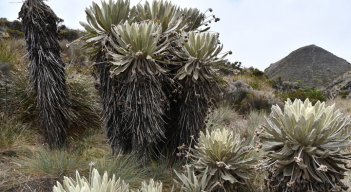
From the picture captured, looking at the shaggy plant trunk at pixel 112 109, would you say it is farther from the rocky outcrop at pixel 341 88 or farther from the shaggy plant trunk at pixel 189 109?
the rocky outcrop at pixel 341 88

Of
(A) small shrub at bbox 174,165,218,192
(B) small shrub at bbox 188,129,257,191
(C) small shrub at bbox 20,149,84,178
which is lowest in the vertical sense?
(C) small shrub at bbox 20,149,84,178

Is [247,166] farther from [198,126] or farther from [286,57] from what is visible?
[286,57]

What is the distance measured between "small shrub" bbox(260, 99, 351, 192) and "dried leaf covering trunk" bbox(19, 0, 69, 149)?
3.30 m

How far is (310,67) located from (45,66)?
17.5 metres

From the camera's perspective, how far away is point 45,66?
6203mm

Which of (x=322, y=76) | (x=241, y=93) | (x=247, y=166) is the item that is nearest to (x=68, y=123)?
(x=247, y=166)

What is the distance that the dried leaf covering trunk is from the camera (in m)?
6.20

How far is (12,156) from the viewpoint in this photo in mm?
5883

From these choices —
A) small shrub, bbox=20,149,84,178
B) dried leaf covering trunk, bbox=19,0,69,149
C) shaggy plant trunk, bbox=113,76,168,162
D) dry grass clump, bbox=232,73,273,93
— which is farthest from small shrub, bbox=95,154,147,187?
dry grass clump, bbox=232,73,273,93

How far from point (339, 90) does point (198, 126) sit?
11.4 meters

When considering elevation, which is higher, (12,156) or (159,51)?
(159,51)

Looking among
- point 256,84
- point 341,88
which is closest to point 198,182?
point 256,84

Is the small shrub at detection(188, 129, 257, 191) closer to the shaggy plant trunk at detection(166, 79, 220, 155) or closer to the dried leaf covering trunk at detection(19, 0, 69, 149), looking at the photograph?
the shaggy plant trunk at detection(166, 79, 220, 155)

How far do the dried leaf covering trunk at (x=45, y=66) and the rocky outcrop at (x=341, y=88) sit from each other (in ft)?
34.2
